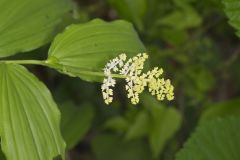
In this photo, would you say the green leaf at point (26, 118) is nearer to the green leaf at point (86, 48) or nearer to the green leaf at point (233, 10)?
the green leaf at point (86, 48)

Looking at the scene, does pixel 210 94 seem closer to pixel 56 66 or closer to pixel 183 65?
pixel 183 65

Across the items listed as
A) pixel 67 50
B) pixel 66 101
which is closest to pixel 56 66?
pixel 67 50

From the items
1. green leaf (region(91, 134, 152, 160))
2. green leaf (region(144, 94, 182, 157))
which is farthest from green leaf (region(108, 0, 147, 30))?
green leaf (region(91, 134, 152, 160))

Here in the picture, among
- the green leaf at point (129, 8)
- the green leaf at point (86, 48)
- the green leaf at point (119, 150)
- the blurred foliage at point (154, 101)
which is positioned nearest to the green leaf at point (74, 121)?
the blurred foliage at point (154, 101)

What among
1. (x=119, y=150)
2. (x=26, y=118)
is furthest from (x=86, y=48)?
(x=119, y=150)

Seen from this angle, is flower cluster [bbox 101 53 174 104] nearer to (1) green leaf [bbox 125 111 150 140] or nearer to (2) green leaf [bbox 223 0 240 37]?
(2) green leaf [bbox 223 0 240 37]

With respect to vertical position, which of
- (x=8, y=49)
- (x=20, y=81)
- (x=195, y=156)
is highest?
(x=8, y=49)

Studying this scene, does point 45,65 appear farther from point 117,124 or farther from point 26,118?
point 117,124
